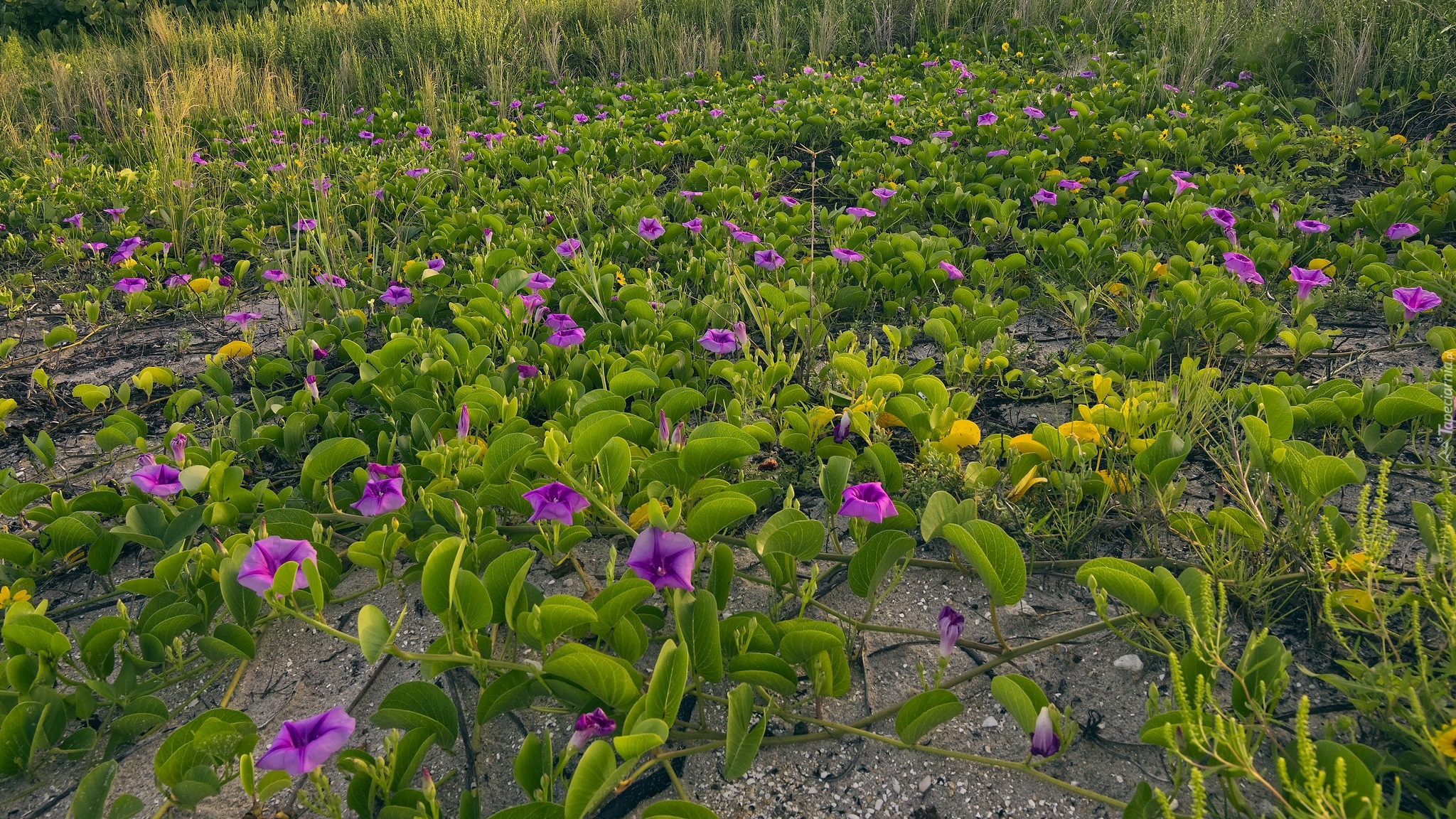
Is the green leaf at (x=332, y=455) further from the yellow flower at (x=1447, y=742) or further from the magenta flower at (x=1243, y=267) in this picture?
the magenta flower at (x=1243, y=267)

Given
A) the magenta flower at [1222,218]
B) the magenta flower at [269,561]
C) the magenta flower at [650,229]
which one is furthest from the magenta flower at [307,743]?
the magenta flower at [1222,218]

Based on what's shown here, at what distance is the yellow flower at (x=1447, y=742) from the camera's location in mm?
1183

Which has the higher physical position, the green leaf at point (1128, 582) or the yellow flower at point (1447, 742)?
the green leaf at point (1128, 582)

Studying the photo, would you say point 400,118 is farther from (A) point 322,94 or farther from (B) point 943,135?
(B) point 943,135

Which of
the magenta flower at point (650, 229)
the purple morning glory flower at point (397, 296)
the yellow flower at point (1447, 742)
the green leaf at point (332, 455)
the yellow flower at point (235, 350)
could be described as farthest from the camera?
the magenta flower at point (650, 229)

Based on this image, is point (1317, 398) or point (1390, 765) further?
point (1317, 398)

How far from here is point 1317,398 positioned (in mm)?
2100

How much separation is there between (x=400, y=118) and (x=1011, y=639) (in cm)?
586

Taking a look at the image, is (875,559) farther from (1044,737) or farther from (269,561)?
(269,561)

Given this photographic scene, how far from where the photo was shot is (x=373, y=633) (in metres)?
1.36

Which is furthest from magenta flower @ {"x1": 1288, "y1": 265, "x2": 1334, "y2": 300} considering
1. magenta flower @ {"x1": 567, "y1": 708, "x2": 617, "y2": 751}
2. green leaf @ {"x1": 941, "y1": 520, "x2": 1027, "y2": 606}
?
magenta flower @ {"x1": 567, "y1": 708, "x2": 617, "y2": 751}

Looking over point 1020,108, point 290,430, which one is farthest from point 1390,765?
point 1020,108

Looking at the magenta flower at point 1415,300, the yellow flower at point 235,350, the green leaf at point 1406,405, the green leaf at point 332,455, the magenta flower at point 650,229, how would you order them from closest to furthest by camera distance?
the green leaf at point 1406,405, the green leaf at point 332,455, the magenta flower at point 1415,300, the yellow flower at point 235,350, the magenta flower at point 650,229

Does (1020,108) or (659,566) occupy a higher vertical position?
(1020,108)
